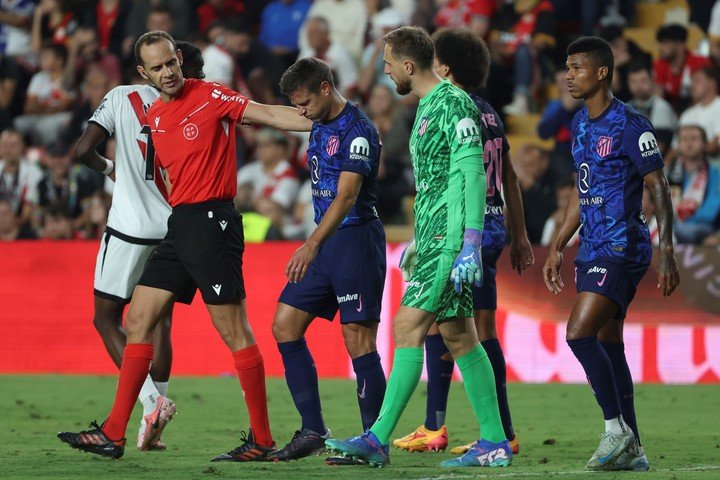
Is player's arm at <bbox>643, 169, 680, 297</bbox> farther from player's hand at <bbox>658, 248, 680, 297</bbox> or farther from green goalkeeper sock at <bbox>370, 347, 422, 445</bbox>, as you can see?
green goalkeeper sock at <bbox>370, 347, 422, 445</bbox>

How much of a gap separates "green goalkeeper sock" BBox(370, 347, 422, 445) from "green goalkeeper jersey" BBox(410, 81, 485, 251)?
0.56 meters

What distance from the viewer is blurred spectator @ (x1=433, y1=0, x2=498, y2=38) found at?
17172 millimetres

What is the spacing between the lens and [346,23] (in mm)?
17984

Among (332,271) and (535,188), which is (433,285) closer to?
(332,271)

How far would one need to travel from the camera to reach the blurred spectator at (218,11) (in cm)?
1906

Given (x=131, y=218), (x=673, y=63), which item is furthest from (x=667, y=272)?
(x=673, y=63)

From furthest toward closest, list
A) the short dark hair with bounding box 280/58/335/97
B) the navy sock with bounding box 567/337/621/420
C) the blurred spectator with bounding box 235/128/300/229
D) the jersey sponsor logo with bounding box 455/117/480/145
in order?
the blurred spectator with bounding box 235/128/300/229, the short dark hair with bounding box 280/58/335/97, the navy sock with bounding box 567/337/621/420, the jersey sponsor logo with bounding box 455/117/480/145

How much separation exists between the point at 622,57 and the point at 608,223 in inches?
363

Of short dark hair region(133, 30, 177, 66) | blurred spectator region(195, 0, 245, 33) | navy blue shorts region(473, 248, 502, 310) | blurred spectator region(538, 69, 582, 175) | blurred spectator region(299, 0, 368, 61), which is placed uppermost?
blurred spectator region(195, 0, 245, 33)

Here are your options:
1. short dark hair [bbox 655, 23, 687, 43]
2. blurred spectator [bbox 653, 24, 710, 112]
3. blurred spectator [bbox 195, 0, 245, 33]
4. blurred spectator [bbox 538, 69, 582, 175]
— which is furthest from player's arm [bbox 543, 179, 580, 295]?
blurred spectator [bbox 195, 0, 245, 33]

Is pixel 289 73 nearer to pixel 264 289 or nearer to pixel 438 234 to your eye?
pixel 438 234

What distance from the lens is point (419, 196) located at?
7.03 meters

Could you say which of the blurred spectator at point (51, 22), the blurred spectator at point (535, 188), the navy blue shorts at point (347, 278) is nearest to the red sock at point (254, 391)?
the navy blue shorts at point (347, 278)

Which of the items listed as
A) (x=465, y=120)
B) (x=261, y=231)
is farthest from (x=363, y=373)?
(x=261, y=231)
